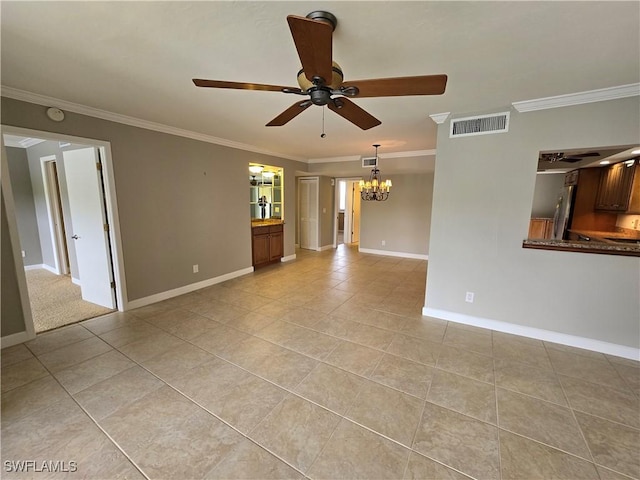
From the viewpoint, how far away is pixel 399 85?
1.52 metres

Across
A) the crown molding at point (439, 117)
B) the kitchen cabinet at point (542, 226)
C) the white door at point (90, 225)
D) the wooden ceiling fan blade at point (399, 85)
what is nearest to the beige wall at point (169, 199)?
the white door at point (90, 225)

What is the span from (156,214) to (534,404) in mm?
4603

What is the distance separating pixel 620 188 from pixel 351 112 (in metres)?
5.03

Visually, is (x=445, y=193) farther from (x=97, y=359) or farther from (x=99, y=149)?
(x=99, y=149)

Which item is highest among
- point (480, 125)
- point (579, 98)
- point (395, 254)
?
point (579, 98)

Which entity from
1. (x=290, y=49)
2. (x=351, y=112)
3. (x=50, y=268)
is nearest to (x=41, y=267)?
(x=50, y=268)

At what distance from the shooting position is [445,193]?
318 centimetres

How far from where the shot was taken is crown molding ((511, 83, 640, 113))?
2.27 meters

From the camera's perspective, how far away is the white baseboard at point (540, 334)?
256cm

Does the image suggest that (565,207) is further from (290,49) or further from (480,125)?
(290,49)

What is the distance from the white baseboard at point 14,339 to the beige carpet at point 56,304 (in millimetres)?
179

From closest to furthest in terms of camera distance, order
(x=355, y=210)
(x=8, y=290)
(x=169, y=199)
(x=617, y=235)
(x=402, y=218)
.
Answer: (x=8, y=290) < (x=169, y=199) < (x=617, y=235) < (x=402, y=218) < (x=355, y=210)

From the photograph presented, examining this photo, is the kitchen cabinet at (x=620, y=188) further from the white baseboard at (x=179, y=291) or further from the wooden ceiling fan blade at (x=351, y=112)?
the white baseboard at (x=179, y=291)

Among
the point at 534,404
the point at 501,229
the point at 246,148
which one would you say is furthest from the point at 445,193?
the point at 246,148
